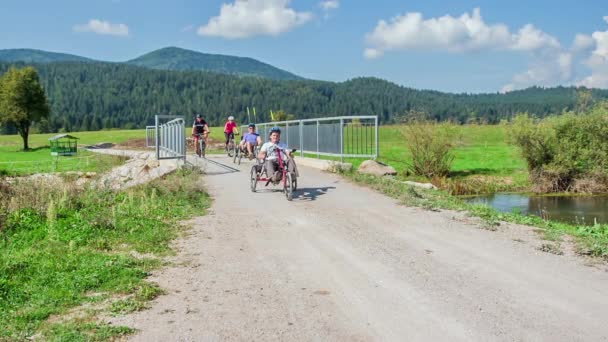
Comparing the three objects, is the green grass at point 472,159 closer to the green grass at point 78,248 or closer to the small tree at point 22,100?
the green grass at point 78,248

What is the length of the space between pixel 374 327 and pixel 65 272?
3721 mm

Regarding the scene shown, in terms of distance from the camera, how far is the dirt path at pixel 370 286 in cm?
489

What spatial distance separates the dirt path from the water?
907 centimetres

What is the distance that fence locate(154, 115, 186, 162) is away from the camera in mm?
19484

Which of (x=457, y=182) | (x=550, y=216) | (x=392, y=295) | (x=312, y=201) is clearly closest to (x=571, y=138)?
(x=457, y=182)

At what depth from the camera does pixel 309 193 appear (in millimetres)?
13742

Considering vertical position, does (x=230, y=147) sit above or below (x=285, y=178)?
above

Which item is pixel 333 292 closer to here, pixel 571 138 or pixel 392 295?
pixel 392 295

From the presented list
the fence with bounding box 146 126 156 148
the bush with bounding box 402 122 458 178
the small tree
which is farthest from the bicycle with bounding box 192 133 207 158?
the small tree

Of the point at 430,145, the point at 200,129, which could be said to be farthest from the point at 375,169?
the point at 200,129

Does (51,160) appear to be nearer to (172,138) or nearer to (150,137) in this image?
(150,137)

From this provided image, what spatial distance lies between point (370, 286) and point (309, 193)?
7652 mm

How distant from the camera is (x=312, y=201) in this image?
495 inches

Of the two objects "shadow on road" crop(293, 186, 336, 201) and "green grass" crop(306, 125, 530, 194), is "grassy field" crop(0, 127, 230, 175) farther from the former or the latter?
"green grass" crop(306, 125, 530, 194)
